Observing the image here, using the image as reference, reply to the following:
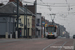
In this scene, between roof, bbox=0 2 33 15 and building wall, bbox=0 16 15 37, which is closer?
building wall, bbox=0 16 15 37

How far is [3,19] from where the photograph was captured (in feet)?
182

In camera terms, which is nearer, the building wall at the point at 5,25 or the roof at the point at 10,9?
the building wall at the point at 5,25

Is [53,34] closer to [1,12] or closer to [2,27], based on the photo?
[2,27]

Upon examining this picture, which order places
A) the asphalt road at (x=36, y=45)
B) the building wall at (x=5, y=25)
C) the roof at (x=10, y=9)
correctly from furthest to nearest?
the roof at (x=10, y=9)
the building wall at (x=5, y=25)
the asphalt road at (x=36, y=45)

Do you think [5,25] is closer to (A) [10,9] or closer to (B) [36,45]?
(A) [10,9]

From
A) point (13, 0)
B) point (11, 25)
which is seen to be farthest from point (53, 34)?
point (13, 0)

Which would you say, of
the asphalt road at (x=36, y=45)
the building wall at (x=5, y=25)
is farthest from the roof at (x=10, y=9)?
the asphalt road at (x=36, y=45)

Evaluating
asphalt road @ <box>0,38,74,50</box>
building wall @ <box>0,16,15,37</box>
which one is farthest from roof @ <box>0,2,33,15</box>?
asphalt road @ <box>0,38,74,50</box>

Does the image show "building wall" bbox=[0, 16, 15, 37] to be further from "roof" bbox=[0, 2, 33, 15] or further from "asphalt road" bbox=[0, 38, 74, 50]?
"asphalt road" bbox=[0, 38, 74, 50]

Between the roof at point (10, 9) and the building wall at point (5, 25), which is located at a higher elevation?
the roof at point (10, 9)

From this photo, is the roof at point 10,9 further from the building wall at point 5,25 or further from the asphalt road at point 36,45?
the asphalt road at point 36,45

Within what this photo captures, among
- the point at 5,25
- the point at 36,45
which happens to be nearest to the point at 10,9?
the point at 5,25

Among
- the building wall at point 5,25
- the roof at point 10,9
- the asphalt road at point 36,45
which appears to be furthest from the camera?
the roof at point 10,9

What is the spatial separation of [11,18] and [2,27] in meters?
3.63
